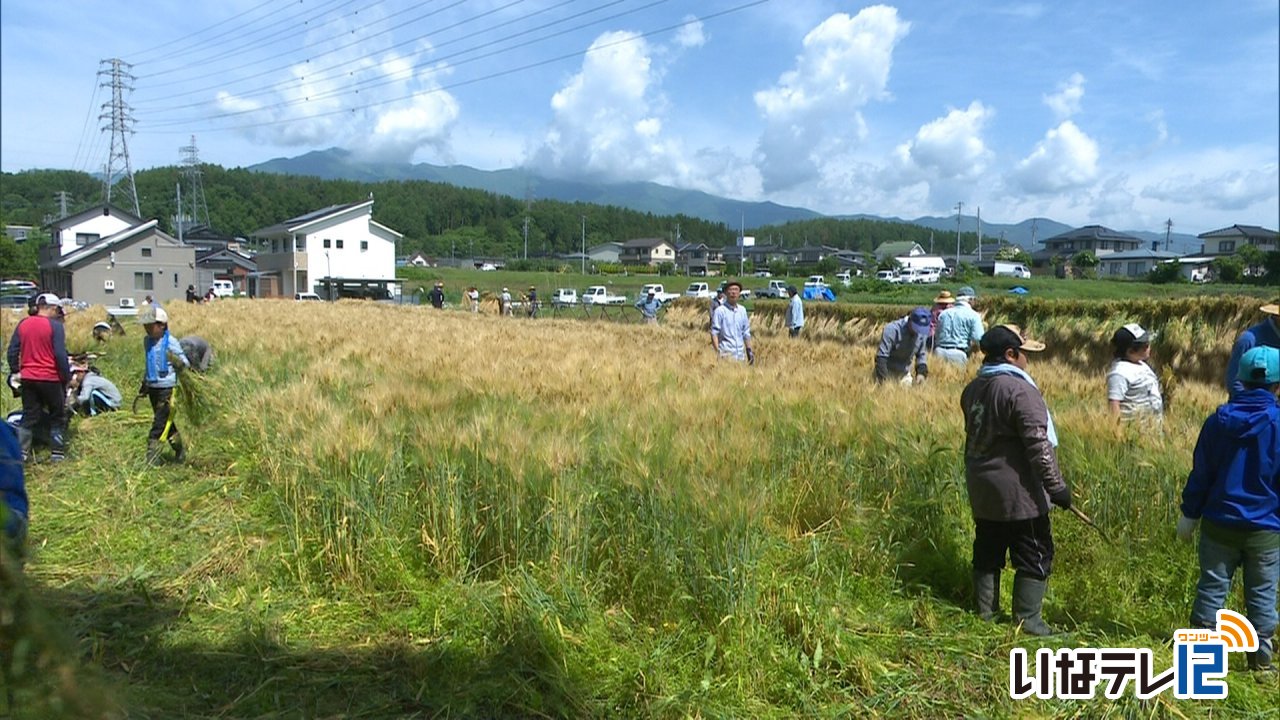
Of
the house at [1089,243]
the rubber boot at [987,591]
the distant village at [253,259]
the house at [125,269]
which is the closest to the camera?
the rubber boot at [987,591]

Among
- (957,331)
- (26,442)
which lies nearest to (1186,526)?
(957,331)

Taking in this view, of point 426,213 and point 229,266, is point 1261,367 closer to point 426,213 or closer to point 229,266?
point 229,266

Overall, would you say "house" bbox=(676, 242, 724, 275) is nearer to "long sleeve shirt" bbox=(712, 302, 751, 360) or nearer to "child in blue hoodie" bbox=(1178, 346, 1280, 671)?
"long sleeve shirt" bbox=(712, 302, 751, 360)

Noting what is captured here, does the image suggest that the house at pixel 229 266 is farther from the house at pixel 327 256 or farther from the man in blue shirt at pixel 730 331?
the man in blue shirt at pixel 730 331

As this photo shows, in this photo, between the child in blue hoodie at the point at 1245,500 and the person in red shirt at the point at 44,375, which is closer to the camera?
the child in blue hoodie at the point at 1245,500

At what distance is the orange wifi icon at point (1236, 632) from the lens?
3.60 metres

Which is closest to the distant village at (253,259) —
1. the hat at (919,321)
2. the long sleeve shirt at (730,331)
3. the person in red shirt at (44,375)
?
the person in red shirt at (44,375)

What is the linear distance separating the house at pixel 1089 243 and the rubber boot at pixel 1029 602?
109 m

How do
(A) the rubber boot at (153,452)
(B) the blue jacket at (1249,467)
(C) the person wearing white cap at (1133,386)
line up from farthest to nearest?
(A) the rubber boot at (153,452)
(C) the person wearing white cap at (1133,386)
(B) the blue jacket at (1249,467)

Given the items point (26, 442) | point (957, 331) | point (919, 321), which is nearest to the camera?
point (26, 442)

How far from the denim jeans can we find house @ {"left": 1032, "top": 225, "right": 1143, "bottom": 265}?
4289 inches

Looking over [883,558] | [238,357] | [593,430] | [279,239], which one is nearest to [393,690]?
[593,430]

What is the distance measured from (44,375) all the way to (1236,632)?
1072 centimetres

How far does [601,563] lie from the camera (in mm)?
3844
